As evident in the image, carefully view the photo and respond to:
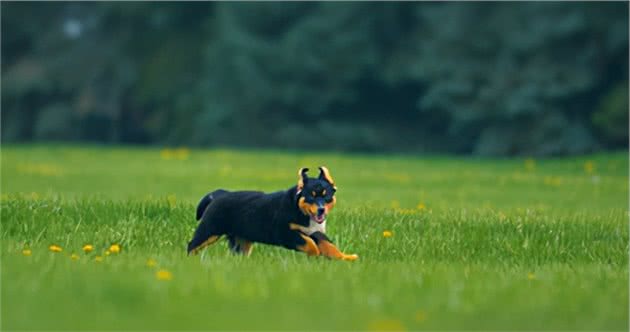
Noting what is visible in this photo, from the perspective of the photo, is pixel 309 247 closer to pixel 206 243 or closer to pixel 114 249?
pixel 206 243

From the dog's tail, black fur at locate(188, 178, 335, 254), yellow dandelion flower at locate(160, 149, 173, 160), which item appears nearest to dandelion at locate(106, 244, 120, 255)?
black fur at locate(188, 178, 335, 254)

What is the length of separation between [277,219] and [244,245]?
0.78 meters

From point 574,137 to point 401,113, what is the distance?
9012mm

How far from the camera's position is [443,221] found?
422 inches

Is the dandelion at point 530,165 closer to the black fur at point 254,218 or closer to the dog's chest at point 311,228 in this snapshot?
the black fur at point 254,218

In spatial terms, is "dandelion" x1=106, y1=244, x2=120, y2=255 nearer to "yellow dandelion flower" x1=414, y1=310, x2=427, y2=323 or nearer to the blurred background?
"yellow dandelion flower" x1=414, y1=310, x2=427, y2=323

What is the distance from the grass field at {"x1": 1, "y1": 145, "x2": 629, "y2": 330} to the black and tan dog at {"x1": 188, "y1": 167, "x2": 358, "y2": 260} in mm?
179

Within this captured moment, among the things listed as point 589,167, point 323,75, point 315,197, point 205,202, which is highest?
point 323,75

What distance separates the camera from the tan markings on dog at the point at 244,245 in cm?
914

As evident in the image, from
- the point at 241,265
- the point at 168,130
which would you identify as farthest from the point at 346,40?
the point at 241,265

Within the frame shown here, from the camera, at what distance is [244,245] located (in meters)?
9.20

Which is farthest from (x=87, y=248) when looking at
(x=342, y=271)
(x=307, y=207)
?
(x=342, y=271)

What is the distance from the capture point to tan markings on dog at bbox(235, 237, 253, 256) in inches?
360

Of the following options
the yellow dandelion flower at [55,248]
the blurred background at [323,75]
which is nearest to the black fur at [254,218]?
the yellow dandelion flower at [55,248]
